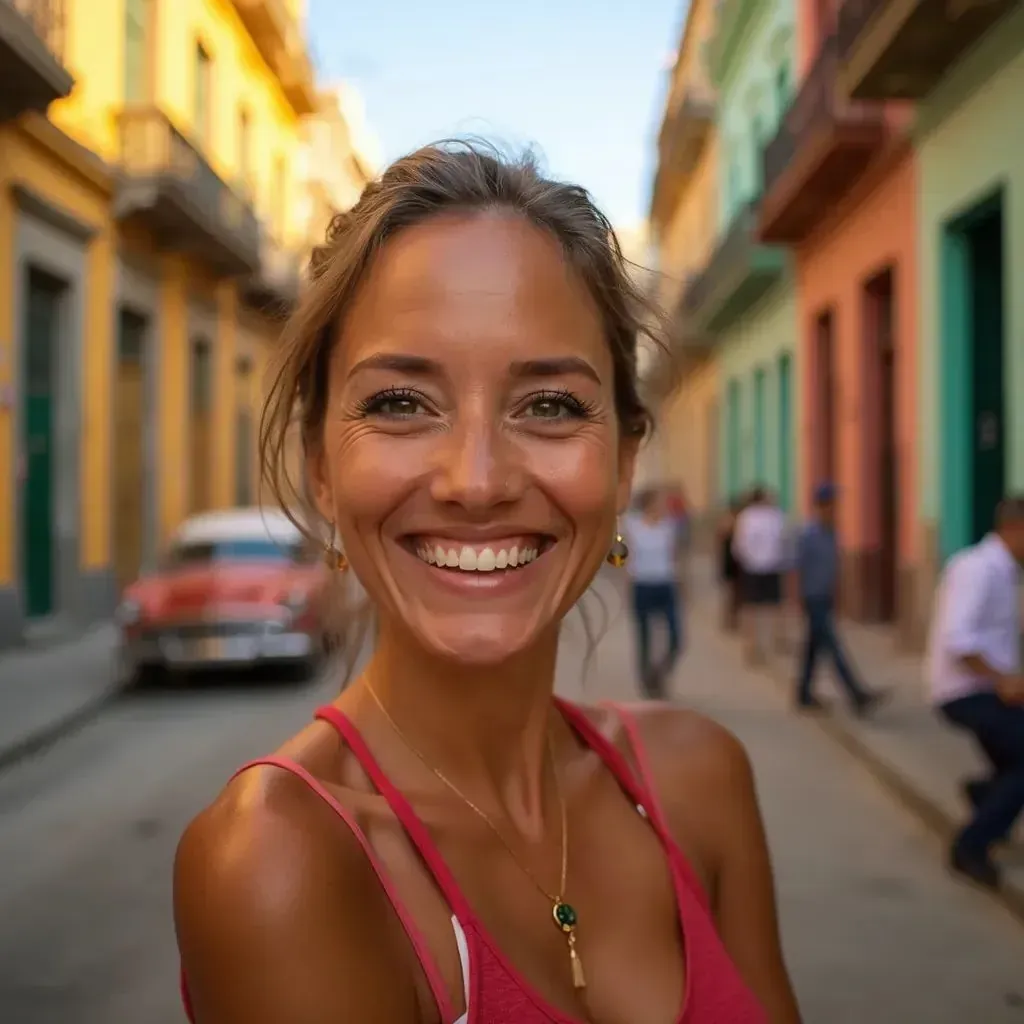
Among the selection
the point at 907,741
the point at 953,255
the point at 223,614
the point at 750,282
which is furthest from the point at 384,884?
the point at 750,282

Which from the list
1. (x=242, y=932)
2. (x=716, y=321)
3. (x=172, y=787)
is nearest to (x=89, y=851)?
(x=172, y=787)

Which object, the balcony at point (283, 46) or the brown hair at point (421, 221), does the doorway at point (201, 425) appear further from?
the brown hair at point (421, 221)

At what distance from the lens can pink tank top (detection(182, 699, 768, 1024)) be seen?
1208 millimetres

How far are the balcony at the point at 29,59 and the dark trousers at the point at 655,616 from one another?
735cm

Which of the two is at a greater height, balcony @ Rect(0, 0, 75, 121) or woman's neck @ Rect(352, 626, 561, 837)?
balcony @ Rect(0, 0, 75, 121)

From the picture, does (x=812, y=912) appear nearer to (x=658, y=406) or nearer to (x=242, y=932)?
(x=658, y=406)

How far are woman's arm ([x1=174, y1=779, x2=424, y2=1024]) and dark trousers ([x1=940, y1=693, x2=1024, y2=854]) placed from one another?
4.12m

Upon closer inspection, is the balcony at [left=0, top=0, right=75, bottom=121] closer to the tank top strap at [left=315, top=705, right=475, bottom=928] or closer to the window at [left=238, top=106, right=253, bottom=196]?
the window at [left=238, top=106, right=253, bottom=196]

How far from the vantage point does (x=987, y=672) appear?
4.78 metres

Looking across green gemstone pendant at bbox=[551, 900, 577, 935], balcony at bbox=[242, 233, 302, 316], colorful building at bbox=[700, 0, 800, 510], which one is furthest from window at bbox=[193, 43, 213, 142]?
green gemstone pendant at bbox=[551, 900, 577, 935]

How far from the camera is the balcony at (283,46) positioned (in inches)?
779

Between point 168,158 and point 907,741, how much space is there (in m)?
12.3

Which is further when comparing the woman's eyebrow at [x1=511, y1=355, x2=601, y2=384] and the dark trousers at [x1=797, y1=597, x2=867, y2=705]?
the dark trousers at [x1=797, y1=597, x2=867, y2=705]

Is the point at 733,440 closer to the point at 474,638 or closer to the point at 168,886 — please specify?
the point at 168,886
